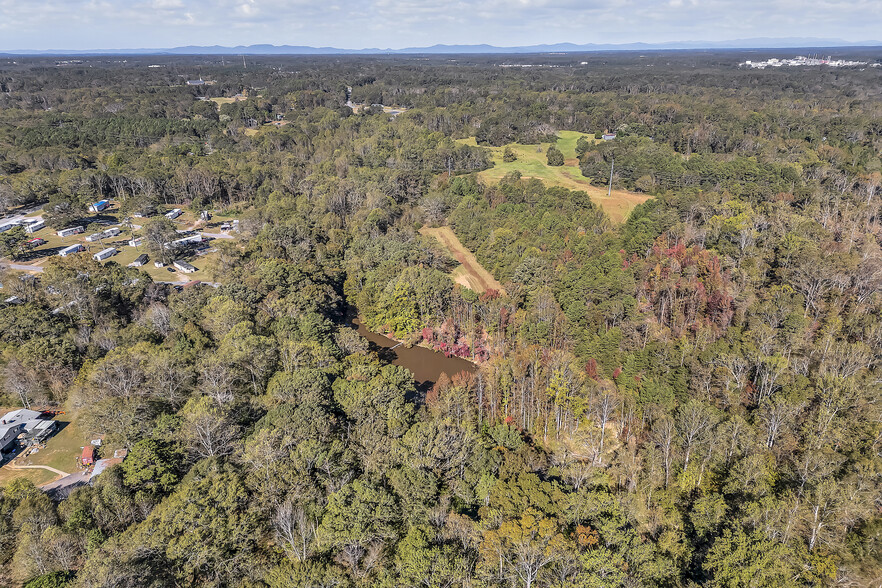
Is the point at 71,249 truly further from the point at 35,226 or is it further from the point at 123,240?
the point at 35,226

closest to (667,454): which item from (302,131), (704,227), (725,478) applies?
(725,478)

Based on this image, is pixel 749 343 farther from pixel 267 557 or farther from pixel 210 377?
pixel 210 377

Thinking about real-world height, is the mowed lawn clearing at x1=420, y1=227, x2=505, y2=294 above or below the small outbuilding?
above

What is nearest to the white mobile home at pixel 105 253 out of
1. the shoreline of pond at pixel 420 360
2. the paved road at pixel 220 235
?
the paved road at pixel 220 235

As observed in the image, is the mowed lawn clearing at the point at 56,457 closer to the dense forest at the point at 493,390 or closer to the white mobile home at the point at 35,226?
the dense forest at the point at 493,390

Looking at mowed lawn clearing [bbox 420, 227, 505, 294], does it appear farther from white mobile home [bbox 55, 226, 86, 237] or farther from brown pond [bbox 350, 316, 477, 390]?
white mobile home [bbox 55, 226, 86, 237]

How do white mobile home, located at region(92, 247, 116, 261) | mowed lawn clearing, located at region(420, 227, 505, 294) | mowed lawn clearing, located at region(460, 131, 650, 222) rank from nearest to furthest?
1. mowed lawn clearing, located at region(420, 227, 505, 294)
2. white mobile home, located at region(92, 247, 116, 261)
3. mowed lawn clearing, located at region(460, 131, 650, 222)

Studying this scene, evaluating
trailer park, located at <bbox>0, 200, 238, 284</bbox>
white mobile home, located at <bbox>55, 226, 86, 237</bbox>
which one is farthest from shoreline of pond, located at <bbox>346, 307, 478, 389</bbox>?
white mobile home, located at <bbox>55, 226, 86, 237</bbox>

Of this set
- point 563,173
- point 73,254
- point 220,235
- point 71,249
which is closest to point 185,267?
point 73,254

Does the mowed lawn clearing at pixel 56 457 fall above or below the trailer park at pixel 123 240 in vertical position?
below
